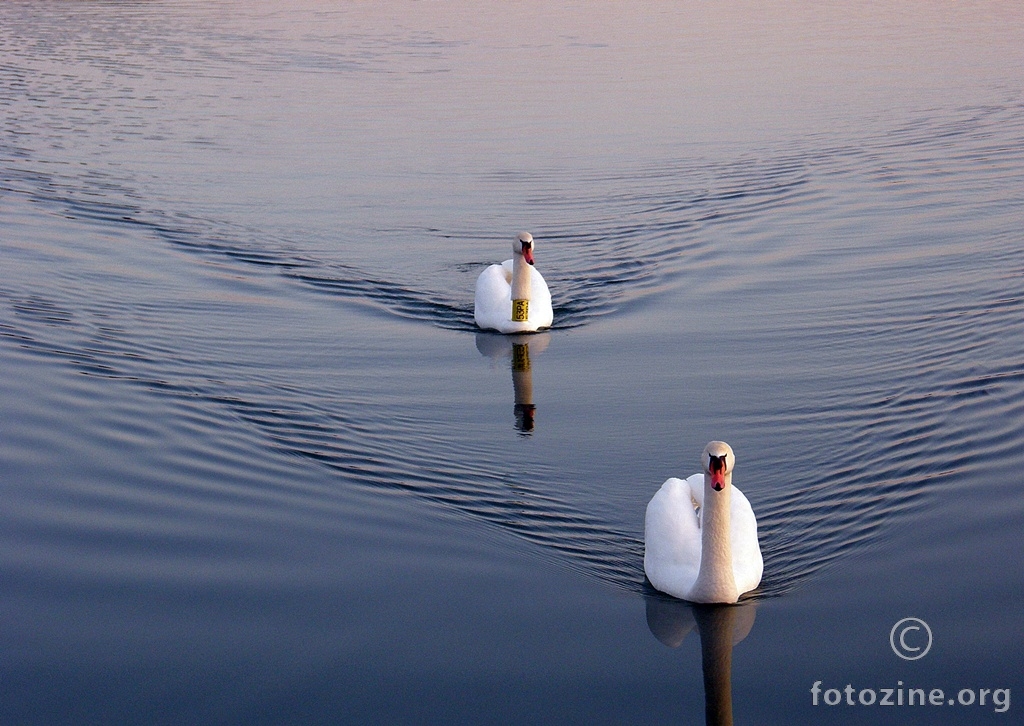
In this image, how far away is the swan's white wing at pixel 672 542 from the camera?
32.6 feet

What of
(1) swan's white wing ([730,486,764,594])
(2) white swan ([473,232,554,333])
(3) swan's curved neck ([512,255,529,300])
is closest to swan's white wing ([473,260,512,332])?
(2) white swan ([473,232,554,333])

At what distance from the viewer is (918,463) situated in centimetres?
1209

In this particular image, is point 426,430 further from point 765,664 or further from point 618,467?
point 765,664

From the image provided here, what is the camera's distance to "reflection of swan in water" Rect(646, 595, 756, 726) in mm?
9172

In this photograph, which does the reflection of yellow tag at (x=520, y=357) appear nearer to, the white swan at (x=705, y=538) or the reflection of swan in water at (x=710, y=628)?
the white swan at (x=705, y=538)

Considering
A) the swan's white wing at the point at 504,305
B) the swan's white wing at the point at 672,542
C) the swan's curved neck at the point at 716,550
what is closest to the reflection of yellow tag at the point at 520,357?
the swan's white wing at the point at 504,305

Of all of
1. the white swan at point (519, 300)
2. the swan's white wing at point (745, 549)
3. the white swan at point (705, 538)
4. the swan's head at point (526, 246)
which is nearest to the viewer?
the white swan at point (705, 538)

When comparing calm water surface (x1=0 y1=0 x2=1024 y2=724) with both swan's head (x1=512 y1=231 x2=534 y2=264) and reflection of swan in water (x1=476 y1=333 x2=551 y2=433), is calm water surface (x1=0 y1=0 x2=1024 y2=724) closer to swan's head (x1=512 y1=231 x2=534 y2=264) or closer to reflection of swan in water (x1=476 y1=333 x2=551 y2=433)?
reflection of swan in water (x1=476 y1=333 x2=551 y2=433)

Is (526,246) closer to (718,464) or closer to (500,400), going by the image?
(500,400)

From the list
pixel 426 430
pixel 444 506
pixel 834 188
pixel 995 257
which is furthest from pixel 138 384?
pixel 834 188

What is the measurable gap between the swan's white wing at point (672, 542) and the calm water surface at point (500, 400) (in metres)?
0.19

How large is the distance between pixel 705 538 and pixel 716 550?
Result: 11cm

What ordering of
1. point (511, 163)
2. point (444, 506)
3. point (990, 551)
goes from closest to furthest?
1. point (990, 551)
2. point (444, 506)
3. point (511, 163)

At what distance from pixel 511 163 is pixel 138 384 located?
11370 mm
